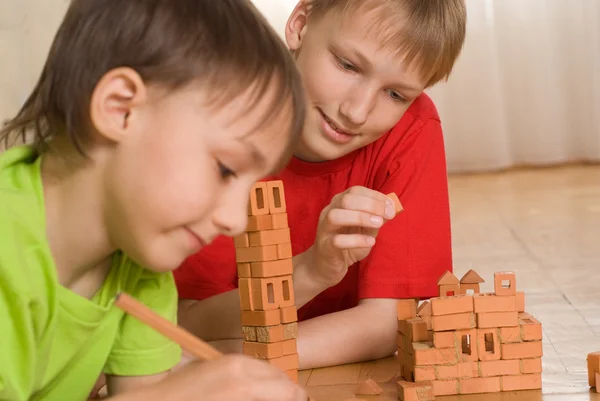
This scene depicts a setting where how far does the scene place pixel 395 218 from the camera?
56.4 inches

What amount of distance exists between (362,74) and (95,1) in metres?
0.54

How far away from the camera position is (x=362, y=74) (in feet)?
4.42

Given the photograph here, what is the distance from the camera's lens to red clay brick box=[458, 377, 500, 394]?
1.18 metres

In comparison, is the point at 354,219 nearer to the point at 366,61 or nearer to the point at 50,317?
the point at 366,61

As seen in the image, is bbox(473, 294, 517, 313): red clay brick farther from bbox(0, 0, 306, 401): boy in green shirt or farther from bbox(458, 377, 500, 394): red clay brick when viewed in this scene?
bbox(0, 0, 306, 401): boy in green shirt

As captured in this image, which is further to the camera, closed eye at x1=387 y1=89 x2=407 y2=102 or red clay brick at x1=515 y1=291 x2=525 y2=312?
closed eye at x1=387 y1=89 x2=407 y2=102

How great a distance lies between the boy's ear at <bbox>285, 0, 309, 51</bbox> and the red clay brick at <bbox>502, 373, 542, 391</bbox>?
0.61 metres

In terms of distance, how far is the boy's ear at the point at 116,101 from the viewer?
2.85ft

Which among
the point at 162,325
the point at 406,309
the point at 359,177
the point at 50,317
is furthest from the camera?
the point at 359,177

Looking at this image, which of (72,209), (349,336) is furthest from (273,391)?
(349,336)

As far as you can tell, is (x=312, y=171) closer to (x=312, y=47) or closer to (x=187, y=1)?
(x=312, y=47)

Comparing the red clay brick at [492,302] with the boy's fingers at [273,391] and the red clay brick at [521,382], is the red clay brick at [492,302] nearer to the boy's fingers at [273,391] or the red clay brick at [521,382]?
the red clay brick at [521,382]

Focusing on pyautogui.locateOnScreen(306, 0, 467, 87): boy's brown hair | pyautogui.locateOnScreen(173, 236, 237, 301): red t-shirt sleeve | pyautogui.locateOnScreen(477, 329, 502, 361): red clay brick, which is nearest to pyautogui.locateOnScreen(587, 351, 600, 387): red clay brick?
pyautogui.locateOnScreen(477, 329, 502, 361): red clay brick

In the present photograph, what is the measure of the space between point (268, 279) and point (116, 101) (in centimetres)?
36
